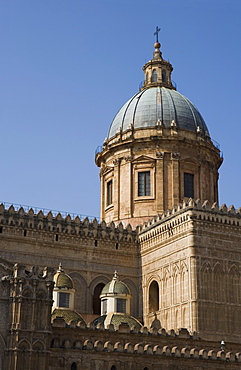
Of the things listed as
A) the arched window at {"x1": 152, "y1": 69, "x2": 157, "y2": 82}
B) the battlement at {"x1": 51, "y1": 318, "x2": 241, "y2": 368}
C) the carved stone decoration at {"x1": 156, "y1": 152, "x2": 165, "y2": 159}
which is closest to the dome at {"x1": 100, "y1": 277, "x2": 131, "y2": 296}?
the battlement at {"x1": 51, "y1": 318, "x2": 241, "y2": 368}

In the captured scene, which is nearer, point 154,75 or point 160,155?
point 160,155

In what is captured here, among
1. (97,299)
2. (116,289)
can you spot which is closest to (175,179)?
(97,299)

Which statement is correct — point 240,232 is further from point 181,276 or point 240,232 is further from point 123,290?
point 123,290

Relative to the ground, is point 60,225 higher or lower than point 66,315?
higher

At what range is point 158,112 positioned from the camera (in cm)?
5375

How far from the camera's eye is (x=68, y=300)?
132 ft

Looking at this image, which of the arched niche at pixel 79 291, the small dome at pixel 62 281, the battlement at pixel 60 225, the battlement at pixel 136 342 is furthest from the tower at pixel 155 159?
the battlement at pixel 136 342

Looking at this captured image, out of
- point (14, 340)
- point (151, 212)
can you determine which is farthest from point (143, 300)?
point (14, 340)

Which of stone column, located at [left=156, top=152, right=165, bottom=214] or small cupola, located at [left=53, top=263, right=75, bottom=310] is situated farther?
stone column, located at [left=156, top=152, right=165, bottom=214]

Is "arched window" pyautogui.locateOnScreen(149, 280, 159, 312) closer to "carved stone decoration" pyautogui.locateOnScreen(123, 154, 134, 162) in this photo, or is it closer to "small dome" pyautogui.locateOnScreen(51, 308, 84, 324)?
"small dome" pyautogui.locateOnScreen(51, 308, 84, 324)

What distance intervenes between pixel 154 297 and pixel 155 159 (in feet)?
37.8

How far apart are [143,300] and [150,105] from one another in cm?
1699

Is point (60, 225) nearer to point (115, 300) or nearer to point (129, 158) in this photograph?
point (115, 300)

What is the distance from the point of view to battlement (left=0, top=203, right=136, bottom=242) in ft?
144
